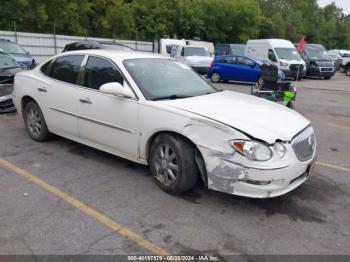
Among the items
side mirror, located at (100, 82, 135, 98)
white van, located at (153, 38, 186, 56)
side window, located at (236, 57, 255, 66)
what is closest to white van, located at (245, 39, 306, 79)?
side window, located at (236, 57, 255, 66)

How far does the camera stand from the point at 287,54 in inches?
790

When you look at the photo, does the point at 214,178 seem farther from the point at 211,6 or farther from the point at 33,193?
the point at 211,6

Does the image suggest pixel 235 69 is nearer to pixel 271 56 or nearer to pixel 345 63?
pixel 271 56

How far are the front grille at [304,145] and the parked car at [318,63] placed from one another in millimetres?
18735

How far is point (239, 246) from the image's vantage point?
3.15m

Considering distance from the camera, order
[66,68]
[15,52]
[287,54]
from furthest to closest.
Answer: [287,54]
[15,52]
[66,68]

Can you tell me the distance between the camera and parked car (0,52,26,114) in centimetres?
798

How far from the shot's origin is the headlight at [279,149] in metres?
3.56

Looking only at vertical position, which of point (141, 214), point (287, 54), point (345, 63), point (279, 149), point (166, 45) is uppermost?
point (166, 45)

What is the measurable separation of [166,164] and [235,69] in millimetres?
14333

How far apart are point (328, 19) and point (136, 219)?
7964cm

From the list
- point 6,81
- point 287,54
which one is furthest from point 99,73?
point 287,54

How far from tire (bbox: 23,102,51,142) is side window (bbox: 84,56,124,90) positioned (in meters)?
1.24

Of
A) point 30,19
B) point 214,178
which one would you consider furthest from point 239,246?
point 30,19
